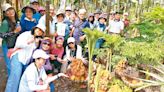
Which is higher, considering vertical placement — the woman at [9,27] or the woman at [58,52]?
the woman at [9,27]

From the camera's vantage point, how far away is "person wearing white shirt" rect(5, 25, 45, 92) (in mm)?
4891

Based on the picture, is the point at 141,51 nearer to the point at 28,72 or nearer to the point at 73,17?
the point at 28,72

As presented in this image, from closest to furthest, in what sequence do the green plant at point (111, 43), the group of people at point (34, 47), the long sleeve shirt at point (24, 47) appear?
the group of people at point (34, 47) → the long sleeve shirt at point (24, 47) → the green plant at point (111, 43)

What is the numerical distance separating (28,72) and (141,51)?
181cm

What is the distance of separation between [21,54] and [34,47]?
25cm

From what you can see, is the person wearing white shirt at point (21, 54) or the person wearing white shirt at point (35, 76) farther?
the person wearing white shirt at point (21, 54)

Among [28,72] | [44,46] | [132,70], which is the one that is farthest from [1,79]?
[132,70]

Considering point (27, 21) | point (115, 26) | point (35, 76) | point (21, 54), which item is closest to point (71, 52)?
point (27, 21)

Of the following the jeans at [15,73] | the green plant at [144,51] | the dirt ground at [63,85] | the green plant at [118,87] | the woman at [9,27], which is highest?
the woman at [9,27]

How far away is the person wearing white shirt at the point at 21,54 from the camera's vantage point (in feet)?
16.0

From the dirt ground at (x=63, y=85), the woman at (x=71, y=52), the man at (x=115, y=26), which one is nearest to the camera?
the dirt ground at (x=63, y=85)

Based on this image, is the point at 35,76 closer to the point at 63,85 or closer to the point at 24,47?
the point at 24,47

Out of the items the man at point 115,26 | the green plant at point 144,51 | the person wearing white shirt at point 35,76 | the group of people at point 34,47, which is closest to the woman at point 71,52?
the group of people at point 34,47

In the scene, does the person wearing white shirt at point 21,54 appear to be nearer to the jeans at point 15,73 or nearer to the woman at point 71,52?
the jeans at point 15,73
